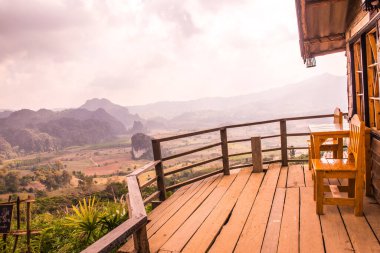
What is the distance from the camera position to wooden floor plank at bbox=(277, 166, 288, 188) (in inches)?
184

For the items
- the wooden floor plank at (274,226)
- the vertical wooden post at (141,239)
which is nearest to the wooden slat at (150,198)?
the vertical wooden post at (141,239)

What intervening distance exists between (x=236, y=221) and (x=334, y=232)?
1082 millimetres

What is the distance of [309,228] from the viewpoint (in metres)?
2.94

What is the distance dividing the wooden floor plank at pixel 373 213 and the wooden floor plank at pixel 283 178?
→ 4.23 feet

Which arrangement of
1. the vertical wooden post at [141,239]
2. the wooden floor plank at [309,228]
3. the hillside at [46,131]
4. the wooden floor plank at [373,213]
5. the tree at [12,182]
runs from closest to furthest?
the vertical wooden post at [141,239] < the wooden floor plank at [309,228] < the wooden floor plank at [373,213] < the tree at [12,182] < the hillside at [46,131]

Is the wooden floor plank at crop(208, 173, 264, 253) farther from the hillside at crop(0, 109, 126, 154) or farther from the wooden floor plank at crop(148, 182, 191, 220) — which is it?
the hillside at crop(0, 109, 126, 154)

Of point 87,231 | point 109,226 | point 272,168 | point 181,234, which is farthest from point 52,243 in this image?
point 272,168

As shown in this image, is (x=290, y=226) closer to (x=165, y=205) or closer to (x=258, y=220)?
(x=258, y=220)

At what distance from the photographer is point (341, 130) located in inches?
158

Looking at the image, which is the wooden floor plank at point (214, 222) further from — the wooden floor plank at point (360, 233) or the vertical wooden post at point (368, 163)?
the vertical wooden post at point (368, 163)

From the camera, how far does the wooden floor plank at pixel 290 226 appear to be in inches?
102

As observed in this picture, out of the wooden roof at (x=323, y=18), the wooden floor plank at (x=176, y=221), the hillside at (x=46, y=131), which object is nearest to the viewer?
the wooden floor plank at (x=176, y=221)

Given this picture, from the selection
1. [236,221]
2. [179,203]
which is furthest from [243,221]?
[179,203]

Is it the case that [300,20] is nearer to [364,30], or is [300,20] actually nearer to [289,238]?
[364,30]
